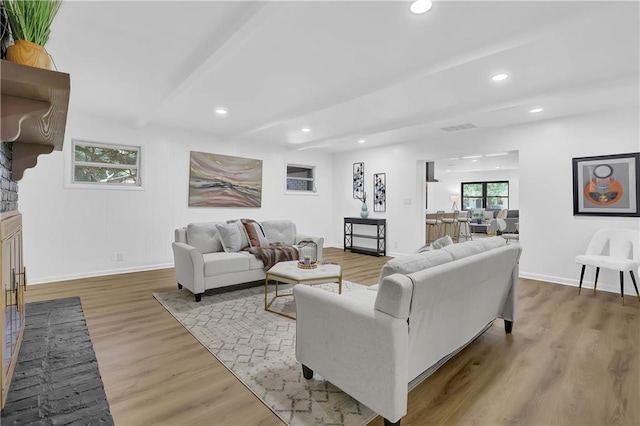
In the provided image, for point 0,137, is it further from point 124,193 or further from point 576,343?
point 124,193

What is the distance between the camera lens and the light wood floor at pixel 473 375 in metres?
1.66

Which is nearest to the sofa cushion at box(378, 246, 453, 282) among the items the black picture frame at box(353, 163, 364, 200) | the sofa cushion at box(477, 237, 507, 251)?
the sofa cushion at box(477, 237, 507, 251)

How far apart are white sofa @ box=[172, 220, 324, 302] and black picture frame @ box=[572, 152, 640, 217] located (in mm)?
3779

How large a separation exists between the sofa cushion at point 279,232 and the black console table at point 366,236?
2.43 m

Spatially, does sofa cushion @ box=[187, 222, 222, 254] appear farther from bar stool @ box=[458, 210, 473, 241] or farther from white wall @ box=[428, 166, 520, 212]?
white wall @ box=[428, 166, 520, 212]

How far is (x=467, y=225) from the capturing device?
959cm

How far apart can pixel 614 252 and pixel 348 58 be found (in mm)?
4101

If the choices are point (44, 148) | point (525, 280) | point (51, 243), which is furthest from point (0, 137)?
point (525, 280)

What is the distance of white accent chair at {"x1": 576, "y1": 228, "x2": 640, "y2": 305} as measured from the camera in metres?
3.54

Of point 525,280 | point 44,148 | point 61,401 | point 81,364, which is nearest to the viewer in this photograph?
point 61,401

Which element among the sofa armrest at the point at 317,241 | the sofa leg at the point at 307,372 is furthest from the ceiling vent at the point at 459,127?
the sofa leg at the point at 307,372

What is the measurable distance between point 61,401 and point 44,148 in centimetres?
189

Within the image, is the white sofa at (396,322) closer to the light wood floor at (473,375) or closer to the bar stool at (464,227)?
the light wood floor at (473,375)

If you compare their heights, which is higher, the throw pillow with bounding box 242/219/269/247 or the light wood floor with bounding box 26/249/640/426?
the throw pillow with bounding box 242/219/269/247
